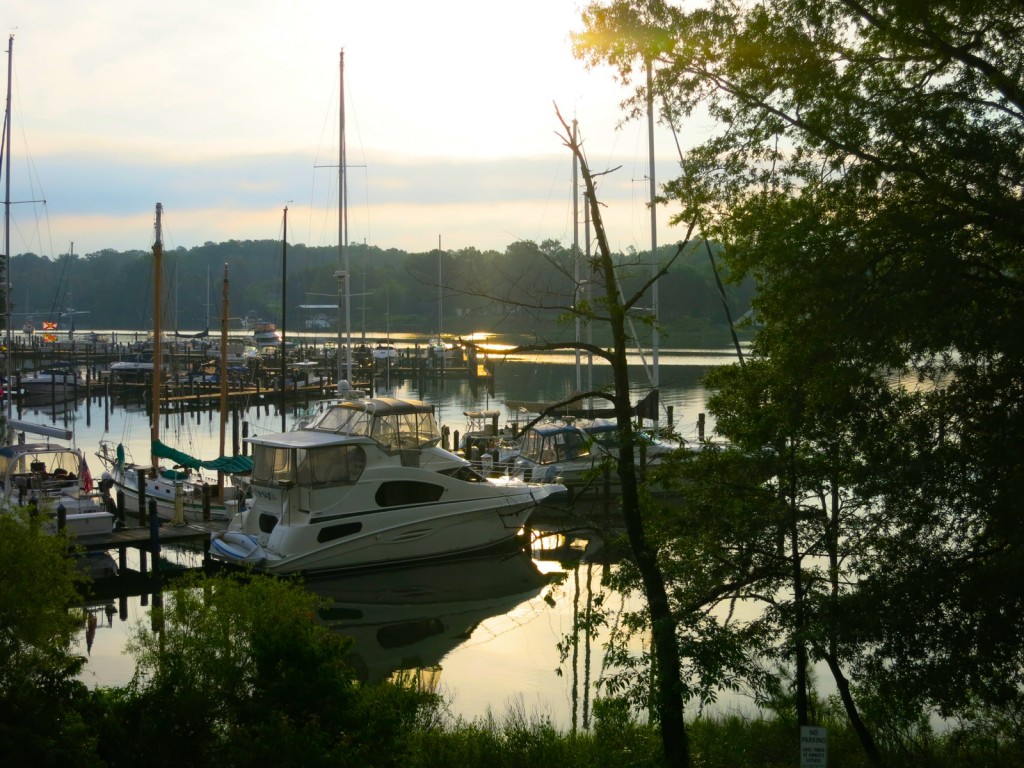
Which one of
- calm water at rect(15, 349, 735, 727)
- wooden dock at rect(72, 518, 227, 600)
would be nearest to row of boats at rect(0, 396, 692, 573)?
wooden dock at rect(72, 518, 227, 600)

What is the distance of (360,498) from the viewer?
25375mm

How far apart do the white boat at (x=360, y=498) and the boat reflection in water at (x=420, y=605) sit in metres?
0.45

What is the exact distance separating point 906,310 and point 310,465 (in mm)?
17239

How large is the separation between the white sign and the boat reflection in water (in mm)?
9446

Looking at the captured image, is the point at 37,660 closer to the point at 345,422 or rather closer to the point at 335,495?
the point at 335,495

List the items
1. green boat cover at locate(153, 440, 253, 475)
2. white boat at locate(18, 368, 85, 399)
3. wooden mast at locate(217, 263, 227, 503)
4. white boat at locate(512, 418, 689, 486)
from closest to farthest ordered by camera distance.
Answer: green boat cover at locate(153, 440, 253, 475) < wooden mast at locate(217, 263, 227, 503) < white boat at locate(512, 418, 689, 486) < white boat at locate(18, 368, 85, 399)

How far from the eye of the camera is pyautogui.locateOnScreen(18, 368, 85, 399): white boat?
68875 millimetres

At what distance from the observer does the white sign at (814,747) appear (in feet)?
32.1

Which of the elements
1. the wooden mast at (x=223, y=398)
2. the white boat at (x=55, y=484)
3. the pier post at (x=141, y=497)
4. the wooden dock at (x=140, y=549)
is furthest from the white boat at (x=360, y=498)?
the wooden mast at (x=223, y=398)

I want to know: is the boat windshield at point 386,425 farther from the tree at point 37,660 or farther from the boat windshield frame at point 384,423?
the tree at point 37,660

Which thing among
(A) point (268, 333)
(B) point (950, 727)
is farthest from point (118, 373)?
(B) point (950, 727)

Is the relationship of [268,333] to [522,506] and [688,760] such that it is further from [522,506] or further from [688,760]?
[688,760]

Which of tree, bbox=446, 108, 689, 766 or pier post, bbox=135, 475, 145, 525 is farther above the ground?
tree, bbox=446, 108, 689, 766

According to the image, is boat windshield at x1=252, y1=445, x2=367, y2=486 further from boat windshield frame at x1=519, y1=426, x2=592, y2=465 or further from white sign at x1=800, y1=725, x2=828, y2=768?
white sign at x1=800, y1=725, x2=828, y2=768
